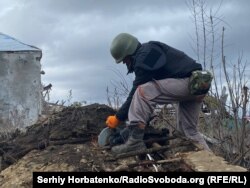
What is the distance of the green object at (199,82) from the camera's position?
238 inches

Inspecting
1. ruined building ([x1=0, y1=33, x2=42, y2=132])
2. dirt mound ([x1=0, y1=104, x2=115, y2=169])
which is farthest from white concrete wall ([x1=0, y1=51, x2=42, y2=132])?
dirt mound ([x1=0, y1=104, x2=115, y2=169])

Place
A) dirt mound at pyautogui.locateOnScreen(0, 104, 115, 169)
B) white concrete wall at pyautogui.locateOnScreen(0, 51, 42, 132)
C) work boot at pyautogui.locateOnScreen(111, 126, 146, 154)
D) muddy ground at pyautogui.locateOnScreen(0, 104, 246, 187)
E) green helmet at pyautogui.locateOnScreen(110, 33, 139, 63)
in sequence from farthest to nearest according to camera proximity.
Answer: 1. white concrete wall at pyautogui.locateOnScreen(0, 51, 42, 132)
2. dirt mound at pyautogui.locateOnScreen(0, 104, 115, 169)
3. green helmet at pyautogui.locateOnScreen(110, 33, 139, 63)
4. work boot at pyautogui.locateOnScreen(111, 126, 146, 154)
5. muddy ground at pyautogui.locateOnScreen(0, 104, 246, 187)

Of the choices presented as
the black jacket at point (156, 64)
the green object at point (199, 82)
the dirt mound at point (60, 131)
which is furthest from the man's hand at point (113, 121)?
the green object at point (199, 82)

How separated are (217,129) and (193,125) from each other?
1009 mm

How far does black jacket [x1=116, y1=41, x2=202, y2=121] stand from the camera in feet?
19.7

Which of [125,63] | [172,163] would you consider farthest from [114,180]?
[125,63]

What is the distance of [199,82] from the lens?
6051 millimetres

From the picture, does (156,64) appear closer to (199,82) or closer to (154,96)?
(154,96)

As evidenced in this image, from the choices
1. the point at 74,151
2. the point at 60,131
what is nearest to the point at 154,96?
the point at 74,151

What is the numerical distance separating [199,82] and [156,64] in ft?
1.76

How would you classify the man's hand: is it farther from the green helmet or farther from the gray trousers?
the green helmet

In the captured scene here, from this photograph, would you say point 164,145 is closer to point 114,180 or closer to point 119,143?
point 119,143

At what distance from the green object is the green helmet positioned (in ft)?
2.56

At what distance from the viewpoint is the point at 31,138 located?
7.18m
